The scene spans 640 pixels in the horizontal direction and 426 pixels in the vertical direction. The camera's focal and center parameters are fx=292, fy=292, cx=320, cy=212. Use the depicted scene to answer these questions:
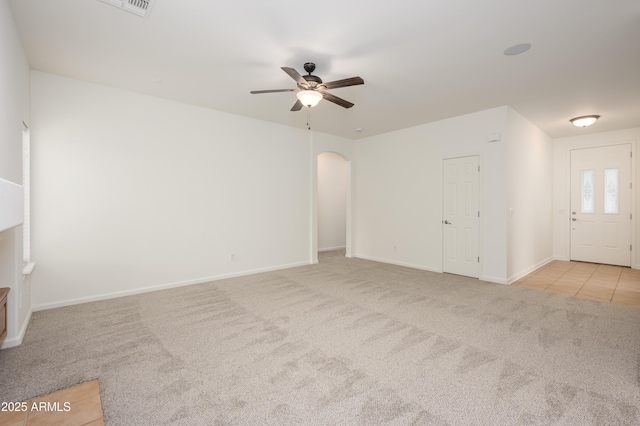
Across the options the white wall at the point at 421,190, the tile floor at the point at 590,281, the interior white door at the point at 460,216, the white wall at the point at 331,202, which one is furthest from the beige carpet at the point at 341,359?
the white wall at the point at 331,202

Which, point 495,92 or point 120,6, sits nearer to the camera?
point 120,6

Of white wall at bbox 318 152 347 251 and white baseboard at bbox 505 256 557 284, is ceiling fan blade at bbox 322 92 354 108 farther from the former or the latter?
white wall at bbox 318 152 347 251

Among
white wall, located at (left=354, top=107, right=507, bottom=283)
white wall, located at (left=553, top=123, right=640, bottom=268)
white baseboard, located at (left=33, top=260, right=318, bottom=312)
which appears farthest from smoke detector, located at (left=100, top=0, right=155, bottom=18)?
white wall, located at (left=553, top=123, right=640, bottom=268)

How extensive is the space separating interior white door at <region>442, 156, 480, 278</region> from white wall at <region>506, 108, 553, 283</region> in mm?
509

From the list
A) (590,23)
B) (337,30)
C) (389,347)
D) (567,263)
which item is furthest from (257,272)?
(567,263)

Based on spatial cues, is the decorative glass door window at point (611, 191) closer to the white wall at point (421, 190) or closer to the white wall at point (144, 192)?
the white wall at point (421, 190)

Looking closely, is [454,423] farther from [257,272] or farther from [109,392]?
[257,272]

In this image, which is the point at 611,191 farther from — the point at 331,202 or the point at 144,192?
the point at 144,192

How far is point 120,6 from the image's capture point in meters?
2.33

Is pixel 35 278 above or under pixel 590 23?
under

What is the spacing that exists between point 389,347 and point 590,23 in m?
3.26

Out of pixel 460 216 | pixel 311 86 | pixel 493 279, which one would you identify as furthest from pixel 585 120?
pixel 311 86

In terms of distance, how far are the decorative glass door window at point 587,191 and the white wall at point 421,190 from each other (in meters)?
3.35

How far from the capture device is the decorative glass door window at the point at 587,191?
6.32 m
